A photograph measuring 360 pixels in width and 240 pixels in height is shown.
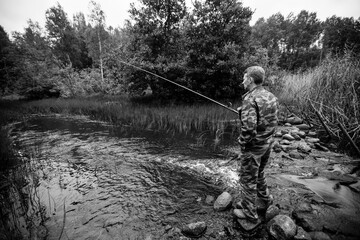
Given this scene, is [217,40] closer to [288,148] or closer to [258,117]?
[288,148]

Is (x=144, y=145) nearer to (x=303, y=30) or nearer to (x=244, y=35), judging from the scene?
(x=244, y=35)

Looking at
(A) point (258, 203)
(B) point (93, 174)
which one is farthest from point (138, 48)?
(A) point (258, 203)

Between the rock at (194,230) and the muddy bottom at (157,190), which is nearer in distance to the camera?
the rock at (194,230)

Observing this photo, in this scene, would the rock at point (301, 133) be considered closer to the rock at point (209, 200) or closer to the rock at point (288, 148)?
the rock at point (288, 148)

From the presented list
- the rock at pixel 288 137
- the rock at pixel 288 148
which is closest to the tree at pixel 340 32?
the rock at pixel 288 137

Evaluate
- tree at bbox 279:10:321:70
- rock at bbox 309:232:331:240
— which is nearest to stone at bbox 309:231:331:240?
rock at bbox 309:232:331:240

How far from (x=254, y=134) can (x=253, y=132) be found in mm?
35

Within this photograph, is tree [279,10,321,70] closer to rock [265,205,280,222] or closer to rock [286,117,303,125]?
rock [286,117,303,125]

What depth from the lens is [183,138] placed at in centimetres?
668

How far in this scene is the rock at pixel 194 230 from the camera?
2.23 meters

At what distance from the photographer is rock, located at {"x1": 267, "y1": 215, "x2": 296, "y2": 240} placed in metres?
2.05

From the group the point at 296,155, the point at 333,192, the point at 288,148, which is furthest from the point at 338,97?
the point at 333,192

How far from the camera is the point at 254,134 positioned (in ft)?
6.85

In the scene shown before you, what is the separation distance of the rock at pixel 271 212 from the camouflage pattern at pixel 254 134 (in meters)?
0.36
